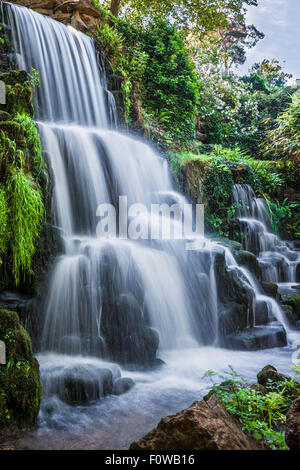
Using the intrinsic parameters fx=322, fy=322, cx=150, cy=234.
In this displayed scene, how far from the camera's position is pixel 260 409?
2600 mm

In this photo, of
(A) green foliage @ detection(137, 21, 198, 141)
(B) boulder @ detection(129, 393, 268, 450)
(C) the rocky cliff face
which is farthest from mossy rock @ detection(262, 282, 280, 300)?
(C) the rocky cliff face

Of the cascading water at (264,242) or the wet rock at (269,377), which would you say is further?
the cascading water at (264,242)

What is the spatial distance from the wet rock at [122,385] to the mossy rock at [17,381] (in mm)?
896

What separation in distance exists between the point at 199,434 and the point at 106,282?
278 cm

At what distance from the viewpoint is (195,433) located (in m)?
1.91

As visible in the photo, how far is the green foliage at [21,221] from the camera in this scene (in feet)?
12.4

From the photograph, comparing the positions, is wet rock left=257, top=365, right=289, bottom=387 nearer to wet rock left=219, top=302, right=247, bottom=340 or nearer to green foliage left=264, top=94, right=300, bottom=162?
wet rock left=219, top=302, right=247, bottom=340

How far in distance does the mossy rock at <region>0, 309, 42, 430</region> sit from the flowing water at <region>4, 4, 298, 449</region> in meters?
0.20

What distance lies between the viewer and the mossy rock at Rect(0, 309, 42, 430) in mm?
2590

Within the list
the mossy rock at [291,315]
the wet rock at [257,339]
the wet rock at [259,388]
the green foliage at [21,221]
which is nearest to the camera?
the wet rock at [259,388]

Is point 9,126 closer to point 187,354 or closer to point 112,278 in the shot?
point 112,278

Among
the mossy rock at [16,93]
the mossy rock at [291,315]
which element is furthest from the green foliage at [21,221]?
the mossy rock at [291,315]

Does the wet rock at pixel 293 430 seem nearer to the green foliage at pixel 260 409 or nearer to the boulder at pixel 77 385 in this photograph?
the green foliage at pixel 260 409
